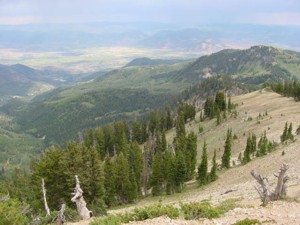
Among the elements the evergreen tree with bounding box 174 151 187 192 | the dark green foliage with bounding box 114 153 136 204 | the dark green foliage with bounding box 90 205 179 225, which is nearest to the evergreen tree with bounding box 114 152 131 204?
the dark green foliage with bounding box 114 153 136 204

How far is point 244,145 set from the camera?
331ft

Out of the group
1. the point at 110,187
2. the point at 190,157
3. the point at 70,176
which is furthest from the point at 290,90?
the point at 70,176

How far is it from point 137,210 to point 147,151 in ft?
264

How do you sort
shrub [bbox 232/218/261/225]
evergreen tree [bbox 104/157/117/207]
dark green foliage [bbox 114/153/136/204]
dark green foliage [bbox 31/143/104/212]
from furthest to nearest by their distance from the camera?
dark green foliage [bbox 114/153/136/204] → evergreen tree [bbox 104/157/117/207] → dark green foliage [bbox 31/143/104/212] → shrub [bbox 232/218/261/225]

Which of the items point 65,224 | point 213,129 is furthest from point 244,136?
point 65,224

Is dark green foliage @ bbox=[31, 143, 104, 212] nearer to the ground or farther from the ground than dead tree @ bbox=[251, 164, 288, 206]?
nearer to the ground

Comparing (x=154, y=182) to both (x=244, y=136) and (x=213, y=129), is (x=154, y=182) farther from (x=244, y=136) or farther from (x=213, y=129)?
(x=213, y=129)

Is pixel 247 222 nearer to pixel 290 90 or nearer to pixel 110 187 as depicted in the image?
pixel 110 187

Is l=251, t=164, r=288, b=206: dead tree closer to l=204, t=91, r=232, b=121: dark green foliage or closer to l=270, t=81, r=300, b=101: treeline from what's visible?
l=204, t=91, r=232, b=121: dark green foliage

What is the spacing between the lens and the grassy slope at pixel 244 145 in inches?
2131

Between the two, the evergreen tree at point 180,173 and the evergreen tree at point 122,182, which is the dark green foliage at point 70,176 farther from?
the evergreen tree at point 180,173

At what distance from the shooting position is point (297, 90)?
151 meters

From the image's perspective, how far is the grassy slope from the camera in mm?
54125

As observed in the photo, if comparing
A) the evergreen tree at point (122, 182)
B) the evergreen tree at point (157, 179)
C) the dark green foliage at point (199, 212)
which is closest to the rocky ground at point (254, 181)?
the dark green foliage at point (199, 212)
